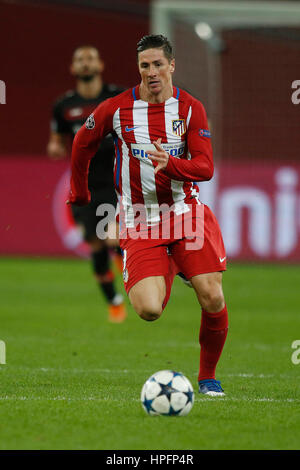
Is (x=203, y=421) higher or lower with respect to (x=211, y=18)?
lower

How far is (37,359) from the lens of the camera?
7.24 m

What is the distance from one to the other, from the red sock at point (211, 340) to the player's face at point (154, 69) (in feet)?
4.94

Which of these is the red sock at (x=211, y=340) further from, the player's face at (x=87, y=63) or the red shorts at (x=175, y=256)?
the player's face at (x=87, y=63)

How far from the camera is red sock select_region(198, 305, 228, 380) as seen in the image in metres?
5.72

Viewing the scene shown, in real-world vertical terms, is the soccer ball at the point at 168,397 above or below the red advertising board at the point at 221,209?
below

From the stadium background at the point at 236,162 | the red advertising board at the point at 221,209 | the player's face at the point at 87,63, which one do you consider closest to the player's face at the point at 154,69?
the player's face at the point at 87,63

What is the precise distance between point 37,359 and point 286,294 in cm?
563

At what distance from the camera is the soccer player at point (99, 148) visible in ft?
30.1

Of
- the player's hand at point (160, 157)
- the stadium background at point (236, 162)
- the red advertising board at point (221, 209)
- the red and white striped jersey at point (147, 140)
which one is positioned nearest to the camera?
the player's hand at point (160, 157)

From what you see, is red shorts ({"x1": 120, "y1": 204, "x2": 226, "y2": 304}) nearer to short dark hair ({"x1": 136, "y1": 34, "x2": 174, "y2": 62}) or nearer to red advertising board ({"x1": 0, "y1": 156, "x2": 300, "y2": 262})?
short dark hair ({"x1": 136, "y1": 34, "x2": 174, "y2": 62})

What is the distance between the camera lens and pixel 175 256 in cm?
580
